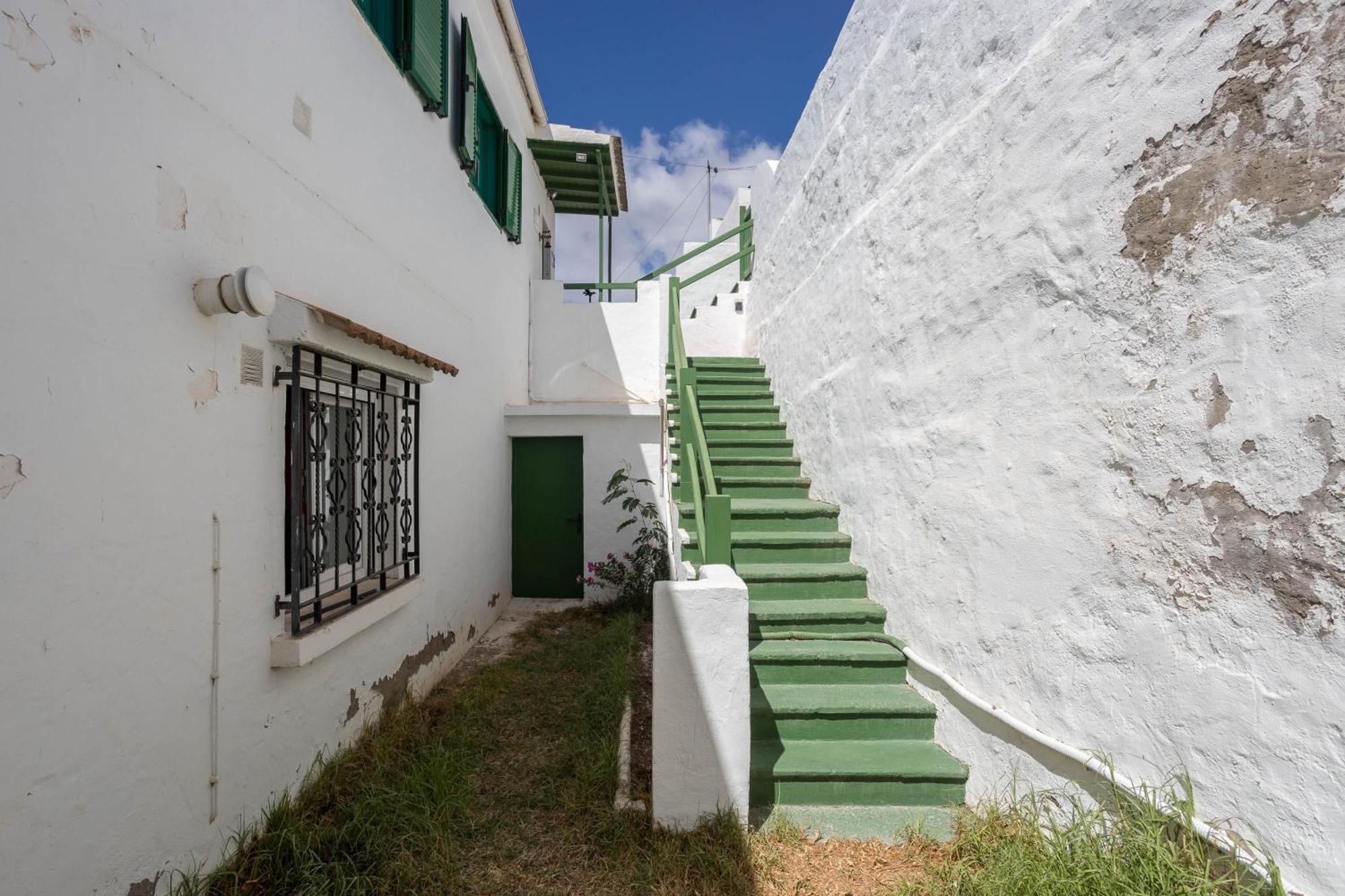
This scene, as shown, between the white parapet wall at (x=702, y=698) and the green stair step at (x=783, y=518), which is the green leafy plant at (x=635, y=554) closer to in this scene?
the green stair step at (x=783, y=518)

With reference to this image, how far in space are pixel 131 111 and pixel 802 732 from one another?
350 centimetres

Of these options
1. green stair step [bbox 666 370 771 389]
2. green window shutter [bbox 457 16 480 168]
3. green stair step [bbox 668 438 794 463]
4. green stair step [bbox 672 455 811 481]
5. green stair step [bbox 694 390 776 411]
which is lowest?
green stair step [bbox 672 455 811 481]

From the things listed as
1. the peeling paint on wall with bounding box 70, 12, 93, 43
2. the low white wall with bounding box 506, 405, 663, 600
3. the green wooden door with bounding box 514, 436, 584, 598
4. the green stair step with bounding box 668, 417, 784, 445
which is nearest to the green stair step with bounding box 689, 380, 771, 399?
the green stair step with bounding box 668, 417, 784, 445

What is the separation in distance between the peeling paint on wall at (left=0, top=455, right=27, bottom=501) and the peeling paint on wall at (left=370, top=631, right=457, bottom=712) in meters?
2.26

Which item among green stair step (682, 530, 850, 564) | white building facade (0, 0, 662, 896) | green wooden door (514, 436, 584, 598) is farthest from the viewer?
green wooden door (514, 436, 584, 598)

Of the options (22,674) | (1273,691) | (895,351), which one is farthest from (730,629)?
(22,674)

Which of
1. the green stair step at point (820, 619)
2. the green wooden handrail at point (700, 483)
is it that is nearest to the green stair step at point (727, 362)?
the green wooden handrail at point (700, 483)

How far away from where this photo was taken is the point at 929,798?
2801 millimetres

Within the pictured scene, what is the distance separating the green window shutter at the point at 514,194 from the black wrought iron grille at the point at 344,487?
3.19 metres

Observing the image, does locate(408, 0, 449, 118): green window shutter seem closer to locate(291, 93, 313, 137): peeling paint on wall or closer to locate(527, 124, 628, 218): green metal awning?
locate(291, 93, 313, 137): peeling paint on wall

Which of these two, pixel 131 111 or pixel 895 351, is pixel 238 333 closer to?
pixel 131 111

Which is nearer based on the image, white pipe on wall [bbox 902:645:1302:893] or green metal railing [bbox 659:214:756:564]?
white pipe on wall [bbox 902:645:1302:893]

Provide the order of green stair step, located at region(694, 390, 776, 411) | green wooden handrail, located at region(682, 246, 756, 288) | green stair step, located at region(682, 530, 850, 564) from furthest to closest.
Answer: green wooden handrail, located at region(682, 246, 756, 288), green stair step, located at region(694, 390, 776, 411), green stair step, located at region(682, 530, 850, 564)

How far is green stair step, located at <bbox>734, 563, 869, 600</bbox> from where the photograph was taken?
3801mm
